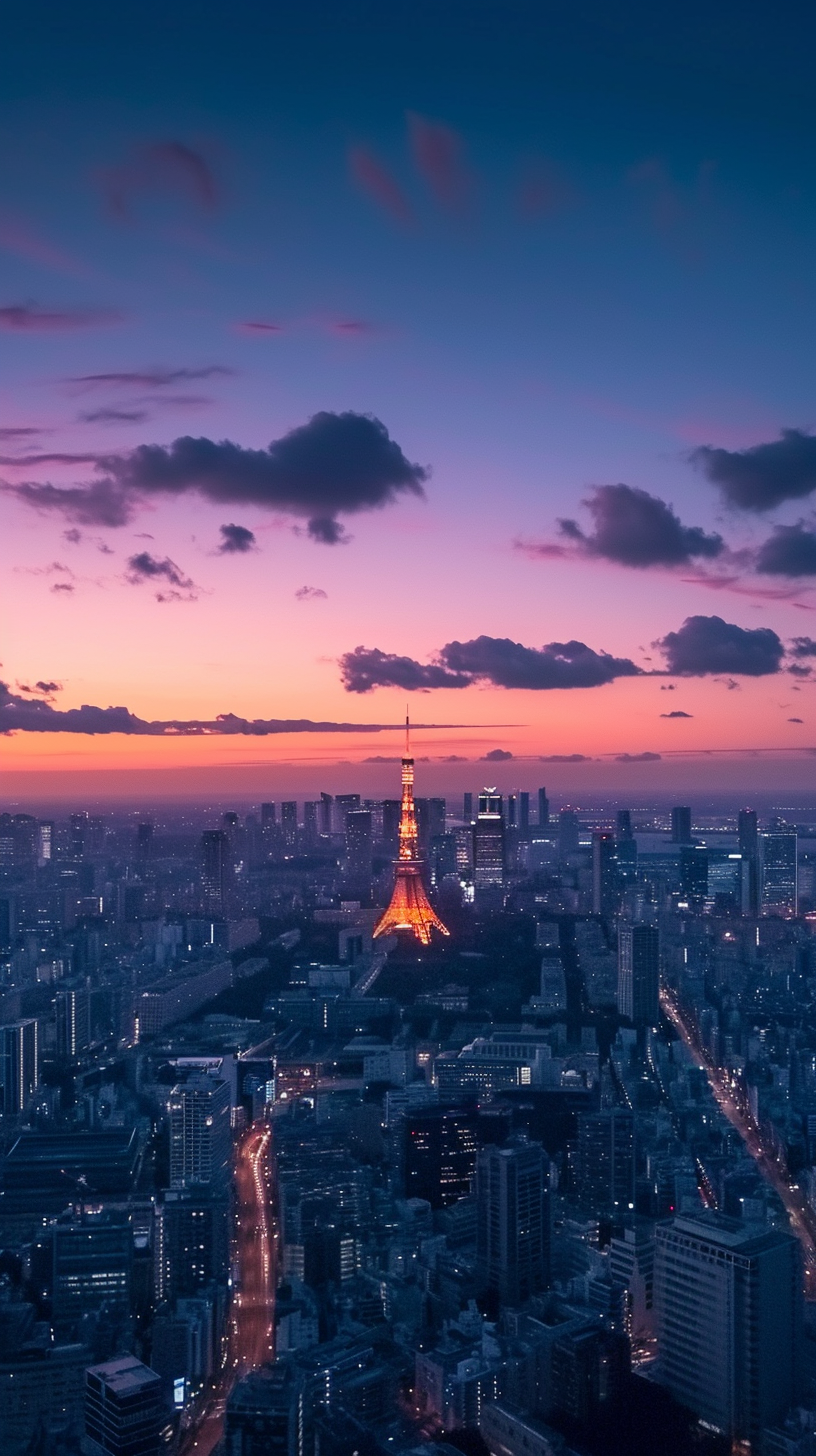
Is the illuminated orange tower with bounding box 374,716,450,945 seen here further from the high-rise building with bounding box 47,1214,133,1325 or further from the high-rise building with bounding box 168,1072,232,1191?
the high-rise building with bounding box 47,1214,133,1325

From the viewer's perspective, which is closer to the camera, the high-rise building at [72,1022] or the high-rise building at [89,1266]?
the high-rise building at [89,1266]

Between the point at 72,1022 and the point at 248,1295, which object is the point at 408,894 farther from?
the point at 248,1295

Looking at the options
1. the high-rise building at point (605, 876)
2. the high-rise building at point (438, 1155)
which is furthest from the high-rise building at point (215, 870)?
the high-rise building at point (438, 1155)

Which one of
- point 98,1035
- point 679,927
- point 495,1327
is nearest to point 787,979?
point 679,927

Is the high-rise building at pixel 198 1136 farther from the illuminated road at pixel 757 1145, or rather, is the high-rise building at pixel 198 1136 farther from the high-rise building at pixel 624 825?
the high-rise building at pixel 624 825

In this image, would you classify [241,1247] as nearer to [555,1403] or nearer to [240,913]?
[555,1403]

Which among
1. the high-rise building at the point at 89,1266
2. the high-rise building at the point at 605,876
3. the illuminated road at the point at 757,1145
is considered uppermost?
the high-rise building at the point at 605,876

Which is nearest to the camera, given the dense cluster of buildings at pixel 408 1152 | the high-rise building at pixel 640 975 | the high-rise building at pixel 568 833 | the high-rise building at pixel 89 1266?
the dense cluster of buildings at pixel 408 1152

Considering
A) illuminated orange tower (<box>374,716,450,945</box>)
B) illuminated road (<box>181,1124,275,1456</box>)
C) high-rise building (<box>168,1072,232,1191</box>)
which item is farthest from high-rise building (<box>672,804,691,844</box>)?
high-rise building (<box>168,1072,232,1191</box>)
